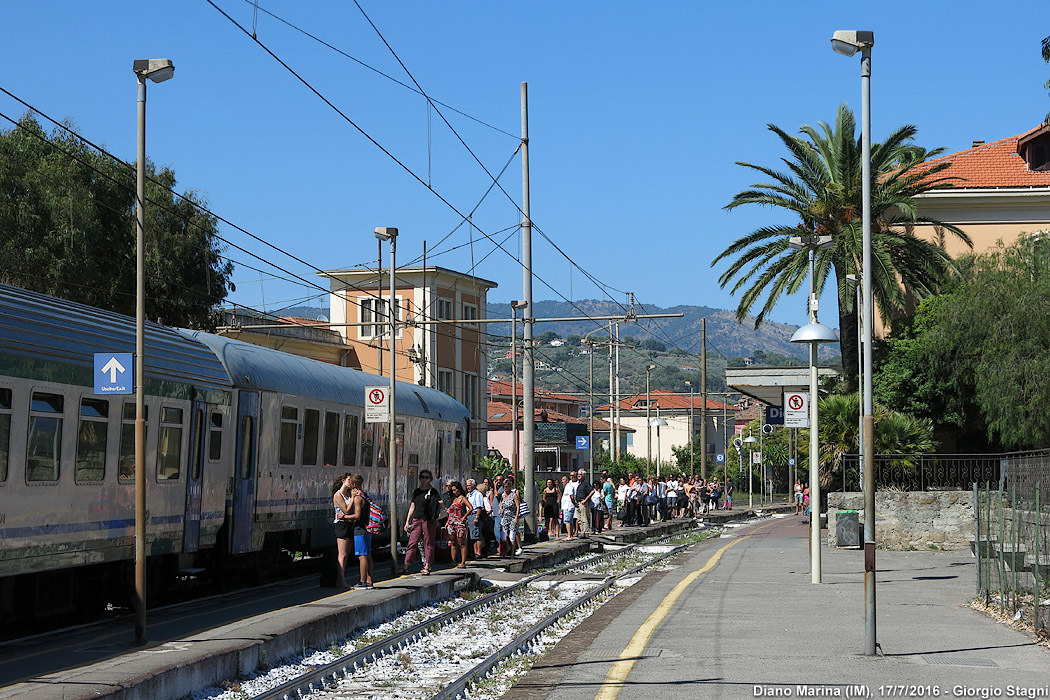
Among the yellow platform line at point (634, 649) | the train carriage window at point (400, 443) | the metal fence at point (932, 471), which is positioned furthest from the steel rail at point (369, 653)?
the metal fence at point (932, 471)

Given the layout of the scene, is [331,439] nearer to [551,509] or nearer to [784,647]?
[551,509]

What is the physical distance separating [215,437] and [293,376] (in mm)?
3409

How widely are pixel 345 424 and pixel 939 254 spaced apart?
2207cm

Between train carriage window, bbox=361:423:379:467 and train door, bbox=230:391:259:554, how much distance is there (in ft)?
16.9

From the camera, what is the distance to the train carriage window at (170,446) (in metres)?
16.6

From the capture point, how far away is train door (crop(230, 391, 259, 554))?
18.9 m

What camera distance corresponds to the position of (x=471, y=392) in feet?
231

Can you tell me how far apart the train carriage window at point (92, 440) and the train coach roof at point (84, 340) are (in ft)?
1.16

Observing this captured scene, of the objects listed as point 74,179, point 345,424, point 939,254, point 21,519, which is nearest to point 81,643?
point 21,519

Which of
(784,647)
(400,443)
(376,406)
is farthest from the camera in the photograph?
(400,443)

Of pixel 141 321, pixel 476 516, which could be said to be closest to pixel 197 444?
pixel 141 321

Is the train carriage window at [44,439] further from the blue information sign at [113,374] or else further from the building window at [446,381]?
the building window at [446,381]

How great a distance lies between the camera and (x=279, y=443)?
20.6 metres

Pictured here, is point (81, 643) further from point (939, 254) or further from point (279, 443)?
point (939, 254)
